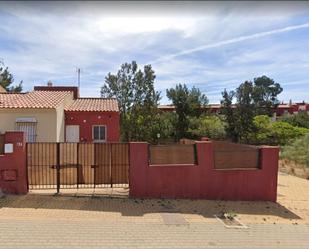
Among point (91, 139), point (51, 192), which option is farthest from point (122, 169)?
point (91, 139)

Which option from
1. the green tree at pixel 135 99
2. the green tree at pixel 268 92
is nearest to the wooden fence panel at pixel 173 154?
the green tree at pixel 135 99

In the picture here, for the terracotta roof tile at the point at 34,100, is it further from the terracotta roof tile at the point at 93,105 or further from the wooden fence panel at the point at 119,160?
the wooden fence panel at the point at 119,160

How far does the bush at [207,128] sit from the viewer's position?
4030 cm

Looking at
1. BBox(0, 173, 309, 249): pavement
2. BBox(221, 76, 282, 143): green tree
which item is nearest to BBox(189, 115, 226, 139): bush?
BBox(221, 76, 282, 143): green tree

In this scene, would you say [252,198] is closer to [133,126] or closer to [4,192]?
[4,192]

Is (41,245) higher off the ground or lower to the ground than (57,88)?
lower

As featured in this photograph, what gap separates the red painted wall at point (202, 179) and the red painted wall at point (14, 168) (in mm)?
3016

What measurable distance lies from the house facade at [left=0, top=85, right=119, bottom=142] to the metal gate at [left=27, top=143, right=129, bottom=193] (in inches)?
393

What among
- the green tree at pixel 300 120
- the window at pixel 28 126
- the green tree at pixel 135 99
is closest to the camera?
the window at pixel 28 126

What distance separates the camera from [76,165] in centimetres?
1124

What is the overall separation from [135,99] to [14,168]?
26945 millimetres

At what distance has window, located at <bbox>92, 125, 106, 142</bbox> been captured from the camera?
24000 mm

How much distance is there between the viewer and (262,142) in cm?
3794

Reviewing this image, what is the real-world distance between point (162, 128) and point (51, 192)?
29.7 metres
